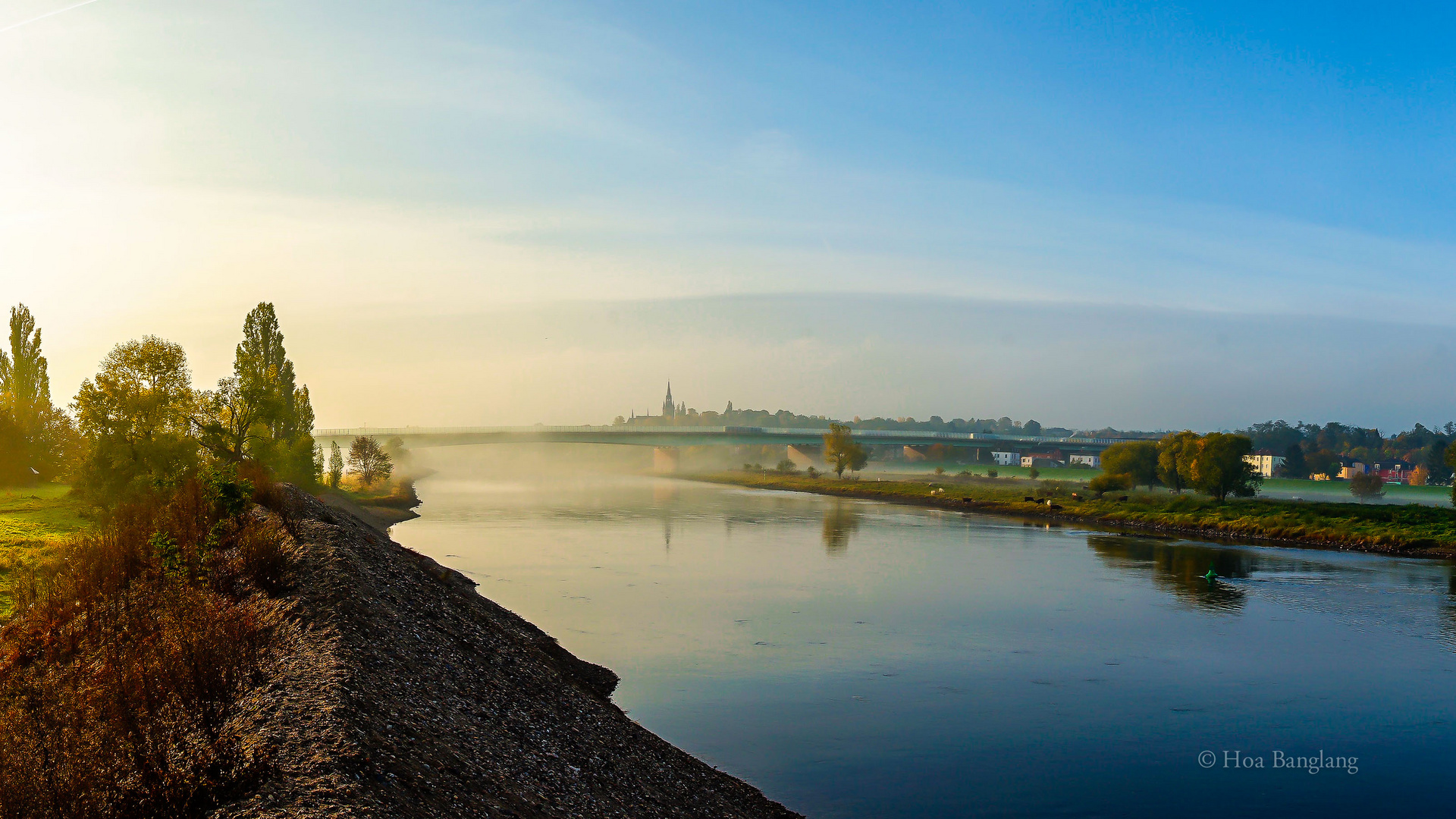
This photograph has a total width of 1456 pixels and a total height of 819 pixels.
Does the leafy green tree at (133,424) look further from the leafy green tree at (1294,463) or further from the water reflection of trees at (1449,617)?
the leafy green tree at (1294,463)

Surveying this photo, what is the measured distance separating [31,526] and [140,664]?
100 feet

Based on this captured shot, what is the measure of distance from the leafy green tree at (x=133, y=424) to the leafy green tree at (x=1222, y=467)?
84180 millimetres

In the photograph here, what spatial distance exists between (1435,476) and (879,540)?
140 metres

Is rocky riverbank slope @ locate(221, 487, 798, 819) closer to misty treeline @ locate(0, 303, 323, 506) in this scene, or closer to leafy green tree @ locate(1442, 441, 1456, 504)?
misty treeline @ locate(0, 303, 323, 506)

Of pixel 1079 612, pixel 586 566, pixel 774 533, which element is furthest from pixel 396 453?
pixel 1079 612

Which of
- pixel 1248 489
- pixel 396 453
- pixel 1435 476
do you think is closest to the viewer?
pixel 1248 489

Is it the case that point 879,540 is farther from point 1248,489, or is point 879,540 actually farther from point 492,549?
point 1248,489

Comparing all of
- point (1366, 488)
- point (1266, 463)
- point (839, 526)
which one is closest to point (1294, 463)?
point (1266, 463)

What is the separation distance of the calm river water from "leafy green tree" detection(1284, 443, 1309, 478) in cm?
11612

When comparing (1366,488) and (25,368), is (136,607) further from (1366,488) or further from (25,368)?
(1366,488)

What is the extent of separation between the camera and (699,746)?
65.0 ft

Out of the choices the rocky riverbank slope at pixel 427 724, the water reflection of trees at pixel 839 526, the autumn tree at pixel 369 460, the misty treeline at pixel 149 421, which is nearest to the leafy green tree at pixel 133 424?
the misty treeline at pixel 149 421

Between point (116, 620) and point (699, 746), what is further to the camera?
point (699, 746)

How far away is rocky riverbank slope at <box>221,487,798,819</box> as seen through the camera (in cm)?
1053
